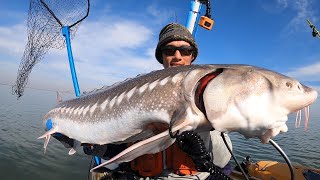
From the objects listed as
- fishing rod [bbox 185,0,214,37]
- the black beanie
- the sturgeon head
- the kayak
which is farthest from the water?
the sturgeon head

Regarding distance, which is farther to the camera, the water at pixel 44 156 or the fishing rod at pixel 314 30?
the water at pixel 44 156

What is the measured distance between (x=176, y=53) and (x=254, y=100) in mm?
2585

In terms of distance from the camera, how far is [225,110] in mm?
2279

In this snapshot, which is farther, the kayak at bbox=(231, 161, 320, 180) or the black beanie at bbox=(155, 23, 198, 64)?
the kayak at bbox=(231, 161, 320, 180)

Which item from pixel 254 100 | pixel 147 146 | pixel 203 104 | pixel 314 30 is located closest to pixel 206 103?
pixel 203 104

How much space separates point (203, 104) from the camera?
2.46 meters

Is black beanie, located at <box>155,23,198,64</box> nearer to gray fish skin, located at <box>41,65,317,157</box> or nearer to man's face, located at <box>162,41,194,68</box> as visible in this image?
man's face, located at <box>162,41,194,68</box>

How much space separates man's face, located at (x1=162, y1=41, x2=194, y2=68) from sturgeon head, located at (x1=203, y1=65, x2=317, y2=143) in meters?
2.25

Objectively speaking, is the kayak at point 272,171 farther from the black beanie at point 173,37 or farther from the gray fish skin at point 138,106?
the gray fish skin at point 138,106

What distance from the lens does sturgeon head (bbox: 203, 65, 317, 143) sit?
85.4 inches

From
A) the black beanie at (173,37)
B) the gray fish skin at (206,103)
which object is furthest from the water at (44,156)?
the gray fish skin at (206,103)

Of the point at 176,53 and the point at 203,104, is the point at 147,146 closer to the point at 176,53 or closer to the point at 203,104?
the point at 203,104

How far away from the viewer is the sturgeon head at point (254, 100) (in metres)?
2.17

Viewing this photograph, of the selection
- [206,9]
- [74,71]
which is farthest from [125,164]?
[206,9]
